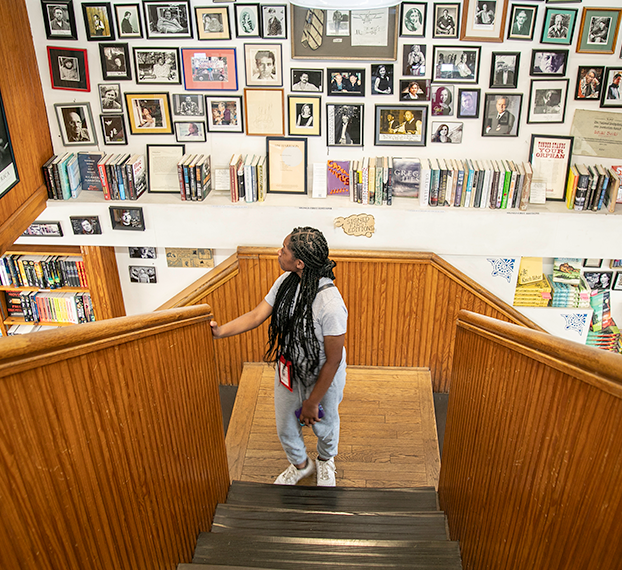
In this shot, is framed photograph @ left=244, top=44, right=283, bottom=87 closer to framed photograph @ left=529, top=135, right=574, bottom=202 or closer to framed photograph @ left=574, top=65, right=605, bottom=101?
framed photograph @ left=529, top=135, right=574, bottom=202

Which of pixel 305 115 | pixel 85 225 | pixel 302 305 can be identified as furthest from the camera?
pixel 85 225

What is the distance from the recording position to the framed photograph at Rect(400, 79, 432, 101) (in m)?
4.09

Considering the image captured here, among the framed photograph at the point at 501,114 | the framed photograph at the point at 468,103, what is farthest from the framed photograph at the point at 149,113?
the framed photograph at the point at 501,114

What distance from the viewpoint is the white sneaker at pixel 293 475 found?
3197 millimetres

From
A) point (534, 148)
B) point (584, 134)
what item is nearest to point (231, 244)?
point (534, 148)

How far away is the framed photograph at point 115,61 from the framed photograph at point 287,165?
117 centimetres

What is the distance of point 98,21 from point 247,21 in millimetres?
1094

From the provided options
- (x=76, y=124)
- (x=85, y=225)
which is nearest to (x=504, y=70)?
(x=76, y=124)

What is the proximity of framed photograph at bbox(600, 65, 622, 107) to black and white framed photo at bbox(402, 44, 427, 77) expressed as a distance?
1314mm

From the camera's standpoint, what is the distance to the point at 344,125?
4.22 metres

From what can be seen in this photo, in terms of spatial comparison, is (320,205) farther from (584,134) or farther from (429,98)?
(584,134)

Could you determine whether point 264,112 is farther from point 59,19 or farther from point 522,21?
point 522,21

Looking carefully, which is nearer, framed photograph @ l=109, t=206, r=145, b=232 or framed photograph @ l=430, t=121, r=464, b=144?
framed photograph @ l=430, t=121, r=464, b=144

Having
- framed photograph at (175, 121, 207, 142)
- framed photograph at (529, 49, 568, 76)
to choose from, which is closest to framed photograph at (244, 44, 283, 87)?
framed photograph at (175, 121, 207, 142)
